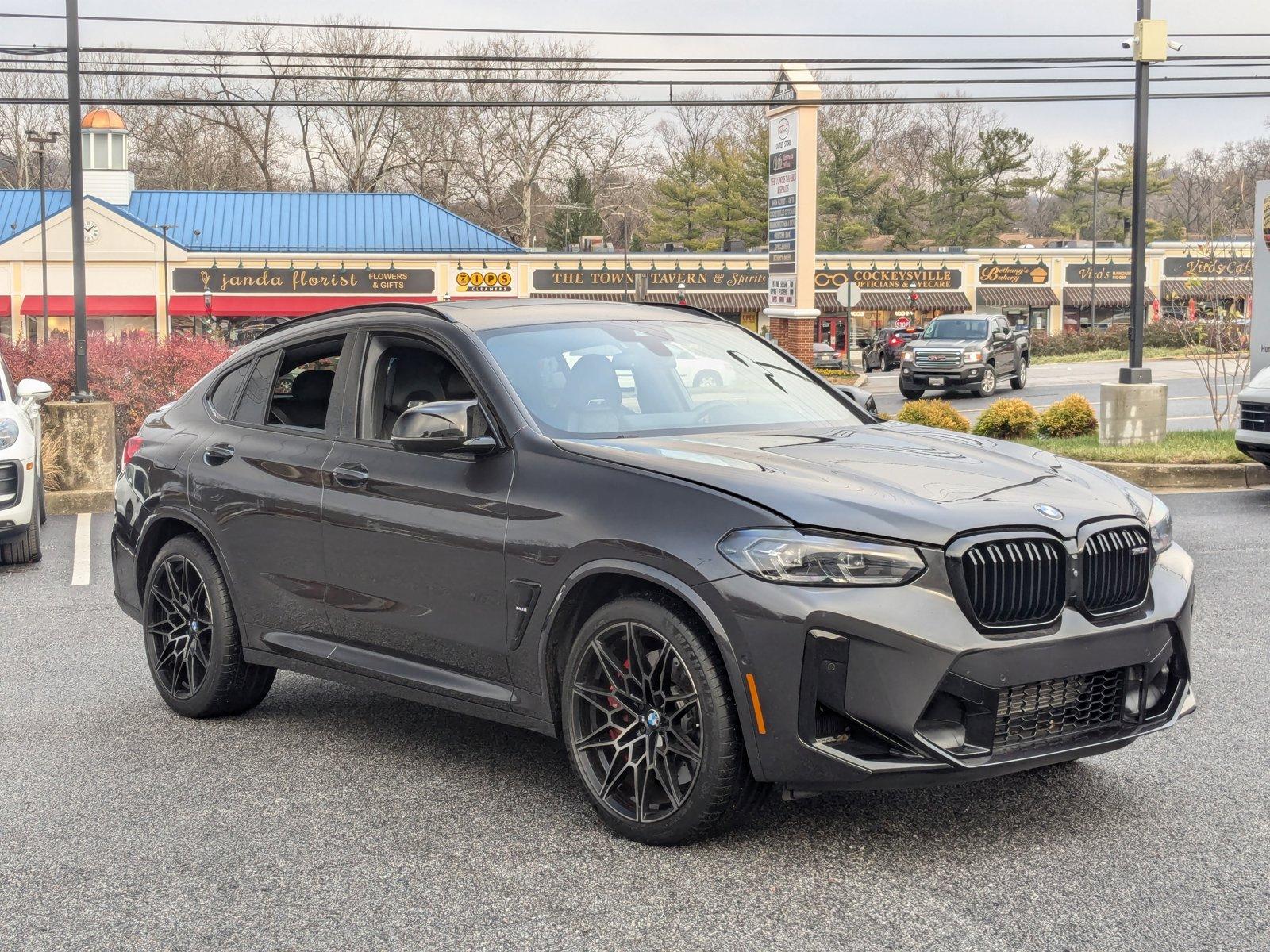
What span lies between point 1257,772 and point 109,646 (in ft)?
18.4

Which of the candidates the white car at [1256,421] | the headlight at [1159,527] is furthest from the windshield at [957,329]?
the headlight at [1159,527]

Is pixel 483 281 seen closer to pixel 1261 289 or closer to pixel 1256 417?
pixel 1261 289

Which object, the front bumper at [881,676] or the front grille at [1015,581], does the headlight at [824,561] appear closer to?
the front bumper at [881,676]

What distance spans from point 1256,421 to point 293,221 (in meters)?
58.6

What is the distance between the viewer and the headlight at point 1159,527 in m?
4.48

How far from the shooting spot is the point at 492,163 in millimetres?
79125

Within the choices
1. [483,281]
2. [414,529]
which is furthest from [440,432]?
[483,281]

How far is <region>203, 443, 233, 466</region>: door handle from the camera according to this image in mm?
5898

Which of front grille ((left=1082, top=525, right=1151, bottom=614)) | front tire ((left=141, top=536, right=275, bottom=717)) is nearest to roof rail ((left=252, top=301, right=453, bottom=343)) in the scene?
front tire ((left=141, top=536, right=275, bottom=717))

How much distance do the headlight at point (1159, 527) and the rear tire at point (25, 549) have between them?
8.55m

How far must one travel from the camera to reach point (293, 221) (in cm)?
6600

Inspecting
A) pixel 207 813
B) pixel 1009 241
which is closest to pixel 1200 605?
pixel 207 813

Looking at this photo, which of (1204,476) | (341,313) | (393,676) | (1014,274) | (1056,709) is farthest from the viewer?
(1014,274)

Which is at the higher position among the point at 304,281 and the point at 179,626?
the point at 304,281
